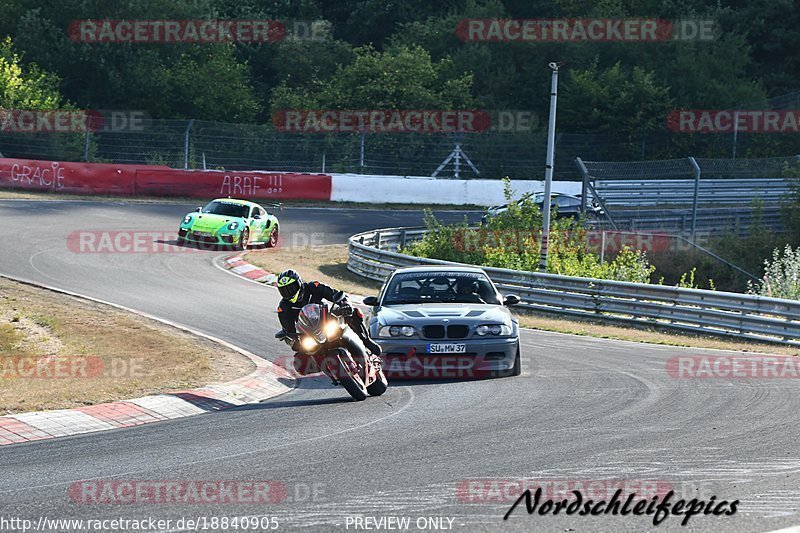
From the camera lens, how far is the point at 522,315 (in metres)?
23.2

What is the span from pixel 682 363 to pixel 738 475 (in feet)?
24.1

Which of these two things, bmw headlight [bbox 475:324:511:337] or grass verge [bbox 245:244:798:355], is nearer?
bmw headlight [bbox 475:324:511:337]

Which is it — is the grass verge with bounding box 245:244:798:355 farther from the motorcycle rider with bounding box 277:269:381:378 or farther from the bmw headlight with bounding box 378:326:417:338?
the motorcycle rider with bounding box 277:269:381:378

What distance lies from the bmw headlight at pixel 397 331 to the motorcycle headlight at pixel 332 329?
5.89 ft

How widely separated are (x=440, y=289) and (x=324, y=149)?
2886 cm

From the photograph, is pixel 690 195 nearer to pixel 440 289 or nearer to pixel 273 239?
pixel 273 239

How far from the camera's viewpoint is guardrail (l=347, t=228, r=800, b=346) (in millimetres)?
Answer: 19500

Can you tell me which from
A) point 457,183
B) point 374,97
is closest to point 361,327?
point 457,183

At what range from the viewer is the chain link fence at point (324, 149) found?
138 ft

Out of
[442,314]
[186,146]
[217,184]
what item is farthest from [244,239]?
[442,314]

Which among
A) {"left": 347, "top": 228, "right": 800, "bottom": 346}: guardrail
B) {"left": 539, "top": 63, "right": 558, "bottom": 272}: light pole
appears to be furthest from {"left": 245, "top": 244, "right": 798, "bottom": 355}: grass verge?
{"left": 539, "top": 63, "right": 558, "bottom": 272}: light pole

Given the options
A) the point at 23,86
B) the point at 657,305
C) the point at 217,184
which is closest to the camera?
the point at 657,305

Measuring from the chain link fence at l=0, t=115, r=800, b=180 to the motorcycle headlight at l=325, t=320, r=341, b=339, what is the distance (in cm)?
3114

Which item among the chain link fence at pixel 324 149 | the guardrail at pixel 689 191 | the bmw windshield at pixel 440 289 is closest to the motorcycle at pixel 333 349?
the bmw windshield at pixel 440 289
